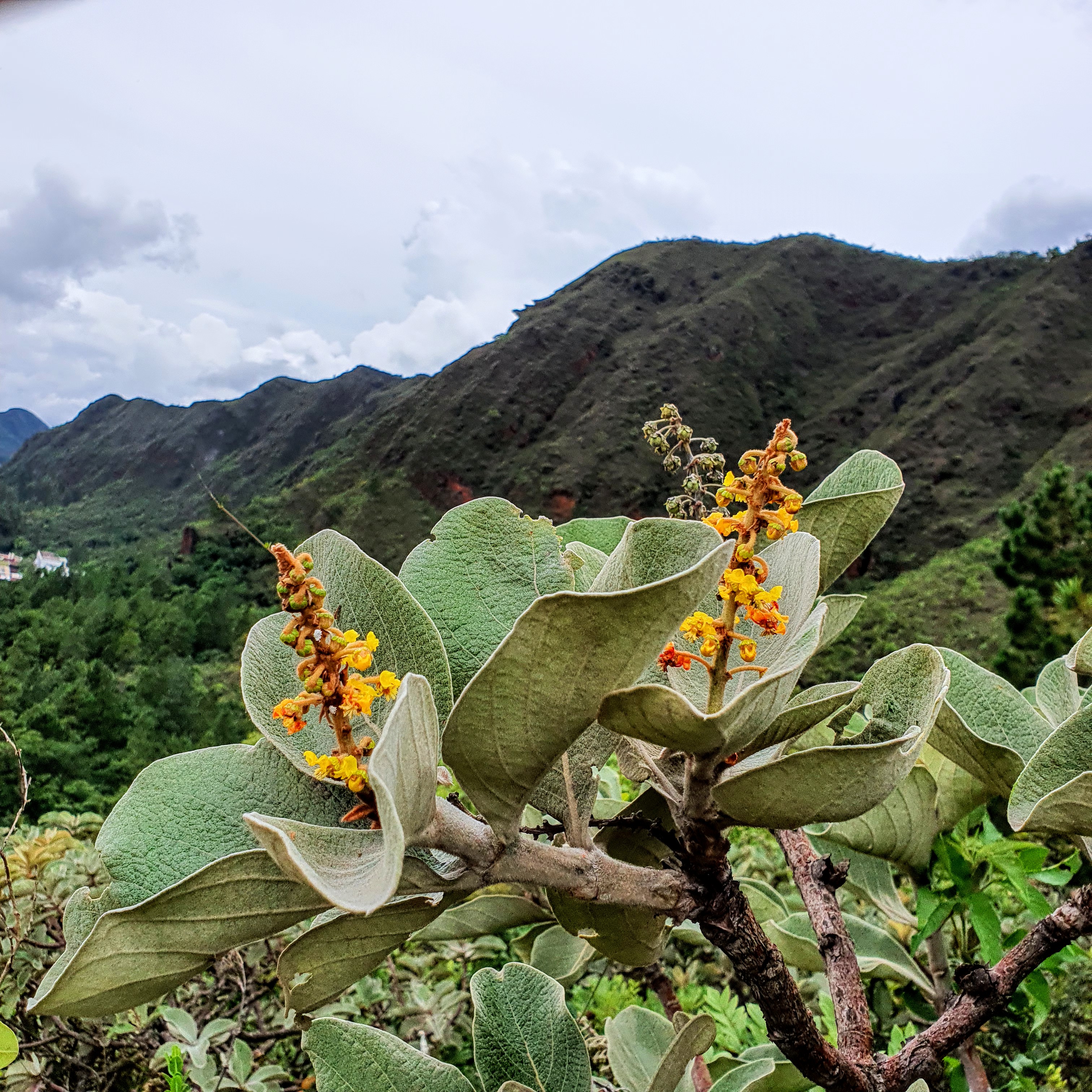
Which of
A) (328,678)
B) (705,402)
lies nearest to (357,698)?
(328,678)

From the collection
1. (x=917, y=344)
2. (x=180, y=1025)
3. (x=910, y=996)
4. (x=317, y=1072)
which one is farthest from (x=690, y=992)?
(x=917, y=344)

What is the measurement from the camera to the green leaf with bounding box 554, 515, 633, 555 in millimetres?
759

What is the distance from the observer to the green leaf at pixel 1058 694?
2.26ft

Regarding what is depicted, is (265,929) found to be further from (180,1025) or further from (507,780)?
(180,1025)

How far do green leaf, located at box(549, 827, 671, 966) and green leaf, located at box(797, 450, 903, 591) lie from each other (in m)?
0.27

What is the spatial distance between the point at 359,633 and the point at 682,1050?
Result: 1.54ft

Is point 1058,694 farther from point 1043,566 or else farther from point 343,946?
point 1043,566

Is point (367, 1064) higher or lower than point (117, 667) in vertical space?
higher

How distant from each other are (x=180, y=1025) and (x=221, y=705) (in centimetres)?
2046

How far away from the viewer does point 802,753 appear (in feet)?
1.28

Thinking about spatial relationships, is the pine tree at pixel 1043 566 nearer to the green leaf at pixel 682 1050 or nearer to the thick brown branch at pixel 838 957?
the thick brown branch at pixel 838 957

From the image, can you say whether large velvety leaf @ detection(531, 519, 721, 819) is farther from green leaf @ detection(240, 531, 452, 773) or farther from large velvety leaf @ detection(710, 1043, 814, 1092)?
large velvety leaf @ detection(710, 1043, 814, 1092)

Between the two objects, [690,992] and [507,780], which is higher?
[507,780]

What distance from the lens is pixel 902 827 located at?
809 millimetres
